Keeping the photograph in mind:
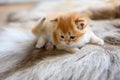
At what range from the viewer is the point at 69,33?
104 centimetres

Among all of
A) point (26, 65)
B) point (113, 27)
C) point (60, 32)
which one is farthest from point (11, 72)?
point (113, 27)

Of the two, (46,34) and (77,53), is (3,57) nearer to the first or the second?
(46,34)

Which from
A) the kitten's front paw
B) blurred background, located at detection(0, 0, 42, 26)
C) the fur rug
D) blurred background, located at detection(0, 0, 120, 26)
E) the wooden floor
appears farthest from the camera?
blurred background, located at detection(0, 0, 42, 26)

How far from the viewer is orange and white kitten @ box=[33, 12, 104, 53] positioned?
105cm

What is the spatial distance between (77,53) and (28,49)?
0.88ft

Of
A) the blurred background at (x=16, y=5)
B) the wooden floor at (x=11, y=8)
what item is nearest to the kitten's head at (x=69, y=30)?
the wooden floor at (x=11, y=8)

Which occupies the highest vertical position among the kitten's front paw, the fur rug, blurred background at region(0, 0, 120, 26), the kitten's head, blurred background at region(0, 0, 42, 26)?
blurred background at region(0, 0, 42, 26)

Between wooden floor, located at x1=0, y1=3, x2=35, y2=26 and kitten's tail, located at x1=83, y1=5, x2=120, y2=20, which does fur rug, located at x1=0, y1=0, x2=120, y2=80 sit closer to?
kitten's tail, located at x1=83, y1=5, x2=120, y2=20

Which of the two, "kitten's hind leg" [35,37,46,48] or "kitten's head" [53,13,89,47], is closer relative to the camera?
"kitten's head" [53,13,89,47]

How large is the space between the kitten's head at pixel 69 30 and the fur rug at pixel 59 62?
0.06 m

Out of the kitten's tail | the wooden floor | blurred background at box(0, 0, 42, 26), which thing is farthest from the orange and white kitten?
blurred background at box(0, 0, 42, 26)

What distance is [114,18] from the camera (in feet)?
5.40

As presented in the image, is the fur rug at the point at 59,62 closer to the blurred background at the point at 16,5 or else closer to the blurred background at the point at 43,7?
the blurred background at the point at 43,7

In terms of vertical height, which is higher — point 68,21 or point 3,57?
point 68,21
